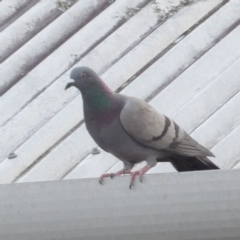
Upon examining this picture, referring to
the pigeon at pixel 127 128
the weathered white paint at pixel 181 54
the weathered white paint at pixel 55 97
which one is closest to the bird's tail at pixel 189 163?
the pigeon at pixel 127 128

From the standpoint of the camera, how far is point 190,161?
12.1ft

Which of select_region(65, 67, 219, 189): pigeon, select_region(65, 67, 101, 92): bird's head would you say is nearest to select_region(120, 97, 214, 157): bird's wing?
select_region(65, 67, 219, 189): pigeon

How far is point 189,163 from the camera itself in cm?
371

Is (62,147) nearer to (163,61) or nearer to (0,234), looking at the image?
(163,61)

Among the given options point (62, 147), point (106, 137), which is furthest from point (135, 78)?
point (106, 137)

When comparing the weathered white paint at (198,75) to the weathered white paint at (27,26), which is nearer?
the weathered white paint at (198,75)

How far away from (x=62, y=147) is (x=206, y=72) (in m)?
1.22

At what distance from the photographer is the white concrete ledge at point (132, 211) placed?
1.41 m

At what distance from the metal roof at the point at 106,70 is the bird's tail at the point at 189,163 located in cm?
12

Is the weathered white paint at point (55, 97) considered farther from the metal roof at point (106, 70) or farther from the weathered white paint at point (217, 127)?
the weathered white paint at point (217, 127)

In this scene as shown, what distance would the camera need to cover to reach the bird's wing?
3.39m

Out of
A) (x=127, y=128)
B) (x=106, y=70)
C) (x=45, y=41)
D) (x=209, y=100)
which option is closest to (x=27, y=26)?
(x=45, y=41)

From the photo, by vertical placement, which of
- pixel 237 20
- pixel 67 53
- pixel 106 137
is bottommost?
pixel 106 137

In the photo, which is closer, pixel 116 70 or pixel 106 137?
pixel 106 137
